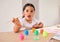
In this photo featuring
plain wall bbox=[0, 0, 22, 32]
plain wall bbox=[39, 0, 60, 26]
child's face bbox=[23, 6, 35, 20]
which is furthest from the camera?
plain wall bbox=[39, 0, 60, 26]

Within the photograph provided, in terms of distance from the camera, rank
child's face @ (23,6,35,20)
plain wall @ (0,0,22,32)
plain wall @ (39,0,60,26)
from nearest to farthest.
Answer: child's face @ (23,6,35,20) < plain wall @ (0,0,22,32) < plain wall @ (39,0,60,26)

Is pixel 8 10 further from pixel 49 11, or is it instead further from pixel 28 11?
pixel 28 11

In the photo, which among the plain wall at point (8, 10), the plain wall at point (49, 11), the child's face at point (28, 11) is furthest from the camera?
the plain wall at point (49, 11)

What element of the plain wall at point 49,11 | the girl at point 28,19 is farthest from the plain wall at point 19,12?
the girl at point 28,19

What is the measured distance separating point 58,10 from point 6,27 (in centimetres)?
91

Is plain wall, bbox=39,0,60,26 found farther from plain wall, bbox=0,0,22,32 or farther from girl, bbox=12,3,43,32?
girl, bbox=12,3,43,32

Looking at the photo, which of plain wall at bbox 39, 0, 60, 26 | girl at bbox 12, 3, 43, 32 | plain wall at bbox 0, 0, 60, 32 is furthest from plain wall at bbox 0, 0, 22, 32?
girl at bbox 12, 3, 43, 32

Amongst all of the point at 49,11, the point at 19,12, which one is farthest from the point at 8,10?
the point at 49,11

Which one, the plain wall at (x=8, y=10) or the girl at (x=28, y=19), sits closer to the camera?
the girl at (x=28, y=19)

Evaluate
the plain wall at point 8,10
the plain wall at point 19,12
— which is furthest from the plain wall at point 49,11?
the plain wall at point 8,10

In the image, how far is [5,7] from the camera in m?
2.29

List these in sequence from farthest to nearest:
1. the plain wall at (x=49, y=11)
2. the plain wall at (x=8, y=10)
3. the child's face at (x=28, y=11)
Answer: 1. the plain wall at (x=49, y=11)
2. the plain wall at (x=8, y=10)
3. the child's face at (x=28, y=11)

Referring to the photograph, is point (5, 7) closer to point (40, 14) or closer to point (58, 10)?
point (40, 14)

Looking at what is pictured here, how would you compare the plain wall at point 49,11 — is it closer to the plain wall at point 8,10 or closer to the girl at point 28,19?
the plain wall at point 8,10
